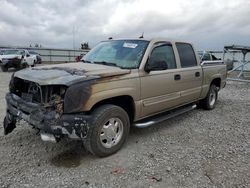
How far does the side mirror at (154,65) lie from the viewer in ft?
15.4

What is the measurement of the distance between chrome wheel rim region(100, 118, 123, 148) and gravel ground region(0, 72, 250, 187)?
0.72 feet

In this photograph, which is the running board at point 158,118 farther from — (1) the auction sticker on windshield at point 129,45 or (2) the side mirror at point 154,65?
(1) the auction sticker on windshield at point 129,45

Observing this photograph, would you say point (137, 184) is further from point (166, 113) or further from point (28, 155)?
point (166, 113)

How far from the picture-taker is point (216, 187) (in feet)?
11.1

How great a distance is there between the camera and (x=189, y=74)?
586cm

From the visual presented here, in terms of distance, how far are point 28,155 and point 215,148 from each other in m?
3.07

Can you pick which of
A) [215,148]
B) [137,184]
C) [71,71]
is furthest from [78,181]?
[215,148]

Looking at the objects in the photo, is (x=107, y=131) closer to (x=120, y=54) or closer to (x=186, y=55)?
(x=120, y=54)

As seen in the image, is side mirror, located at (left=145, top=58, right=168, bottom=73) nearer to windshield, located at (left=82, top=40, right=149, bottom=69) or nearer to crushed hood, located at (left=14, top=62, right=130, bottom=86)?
windshield, located at (left=82, top=40, right=149, bottom=69)

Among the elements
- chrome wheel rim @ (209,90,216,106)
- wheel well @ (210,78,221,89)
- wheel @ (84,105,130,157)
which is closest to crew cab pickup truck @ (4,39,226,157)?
wheel @ (84,105,130,157)

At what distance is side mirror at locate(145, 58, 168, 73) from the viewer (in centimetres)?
470

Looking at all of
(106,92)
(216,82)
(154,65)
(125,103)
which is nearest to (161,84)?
(154,65)

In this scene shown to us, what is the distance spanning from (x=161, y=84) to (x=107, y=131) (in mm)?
1476

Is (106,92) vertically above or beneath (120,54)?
beneath
